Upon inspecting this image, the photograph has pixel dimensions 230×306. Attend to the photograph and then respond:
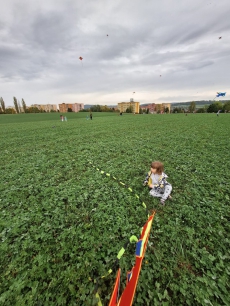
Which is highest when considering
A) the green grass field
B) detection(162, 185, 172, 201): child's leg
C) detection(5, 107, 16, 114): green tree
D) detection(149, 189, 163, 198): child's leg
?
detection(5, 107, 16, 114): green tree

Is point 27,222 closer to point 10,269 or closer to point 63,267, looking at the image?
point 10,269

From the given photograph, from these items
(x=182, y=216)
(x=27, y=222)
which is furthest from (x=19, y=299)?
(x=182, y=216)

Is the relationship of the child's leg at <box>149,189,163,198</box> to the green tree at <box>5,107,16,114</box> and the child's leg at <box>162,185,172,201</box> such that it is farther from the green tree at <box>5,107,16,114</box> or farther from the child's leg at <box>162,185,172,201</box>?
the green tree at <box>5,107,16,114</box>

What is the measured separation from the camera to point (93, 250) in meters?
3.05

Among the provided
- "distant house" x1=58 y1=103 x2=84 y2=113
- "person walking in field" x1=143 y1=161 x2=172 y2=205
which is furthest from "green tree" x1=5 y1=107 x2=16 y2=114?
"person walking in field" x1=143 y1=161 x2=172 y2=205

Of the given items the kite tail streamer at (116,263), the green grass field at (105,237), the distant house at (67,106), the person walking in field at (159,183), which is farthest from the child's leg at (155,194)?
the distant house at (67,106)

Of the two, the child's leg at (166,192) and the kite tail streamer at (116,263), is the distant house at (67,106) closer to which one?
the child's leg at (166,192)

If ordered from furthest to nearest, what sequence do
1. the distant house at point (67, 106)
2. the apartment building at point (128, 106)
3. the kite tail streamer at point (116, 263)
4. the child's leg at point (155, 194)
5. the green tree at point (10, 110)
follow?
the distant house at point (67, 106) < the apartment building at point (128, 106) < the green tree at point (10, 110) < the child's leg at point (155, 194) < the kite tail streamer at point (116, 263)

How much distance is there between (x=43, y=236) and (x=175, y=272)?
2.88 metres

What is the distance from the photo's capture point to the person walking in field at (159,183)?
14.5 ft

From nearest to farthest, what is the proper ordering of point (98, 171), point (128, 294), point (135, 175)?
point (128, 294) < point (135, 175) < point (98, 171)

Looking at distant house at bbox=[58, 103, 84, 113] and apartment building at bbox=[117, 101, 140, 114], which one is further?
distant house at bbox=[58, 103, 84, 113]

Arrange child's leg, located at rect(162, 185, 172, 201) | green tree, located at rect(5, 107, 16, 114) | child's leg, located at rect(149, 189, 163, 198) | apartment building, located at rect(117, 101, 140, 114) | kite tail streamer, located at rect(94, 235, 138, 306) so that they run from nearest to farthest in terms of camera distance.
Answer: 1. kite tail streamer, located at rect(94, 235, 138, 306)
2. child's leg, located at rect(162, 185, 172, 201)
3. child's leg, located at rect(149, 189, 163, 198)
4. green tree, located at rect(5, 107, 16, 114)
5. apartment building, located at rect(117, 101, 140, 114)

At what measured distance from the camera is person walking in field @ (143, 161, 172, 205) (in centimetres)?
442
